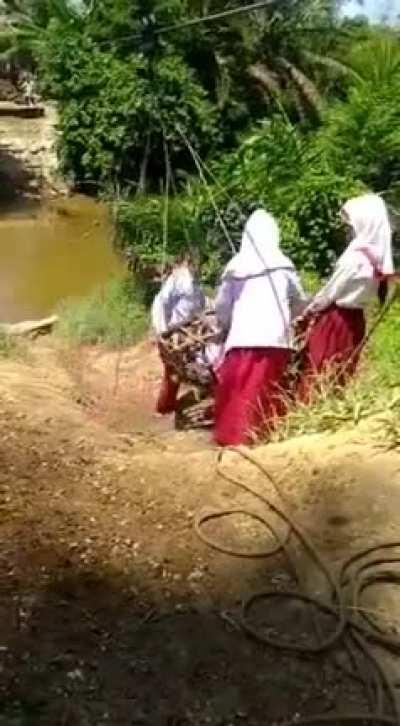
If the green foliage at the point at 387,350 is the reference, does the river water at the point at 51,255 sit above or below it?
below

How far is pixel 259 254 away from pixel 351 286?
472mm

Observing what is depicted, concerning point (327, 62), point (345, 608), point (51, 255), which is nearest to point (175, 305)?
point (345, 608)

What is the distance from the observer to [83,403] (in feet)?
22.5

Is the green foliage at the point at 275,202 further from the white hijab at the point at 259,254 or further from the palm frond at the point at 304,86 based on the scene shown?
the palm frond at the point at 304,86

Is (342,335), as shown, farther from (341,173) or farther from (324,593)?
(341,173)

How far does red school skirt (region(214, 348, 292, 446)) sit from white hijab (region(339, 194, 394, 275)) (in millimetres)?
603

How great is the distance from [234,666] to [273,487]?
1.17 metres

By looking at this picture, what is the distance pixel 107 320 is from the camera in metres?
9.78

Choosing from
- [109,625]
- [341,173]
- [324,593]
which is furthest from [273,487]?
[341,173]

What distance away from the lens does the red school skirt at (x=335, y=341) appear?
16.7 ft

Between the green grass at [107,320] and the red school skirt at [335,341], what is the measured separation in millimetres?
4039

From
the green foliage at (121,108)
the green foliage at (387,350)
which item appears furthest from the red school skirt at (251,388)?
the green foliage at (121,108)

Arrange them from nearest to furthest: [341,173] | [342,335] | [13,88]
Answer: [342,335], [341,173], [13,88]

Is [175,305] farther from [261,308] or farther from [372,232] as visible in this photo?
[372,232]
